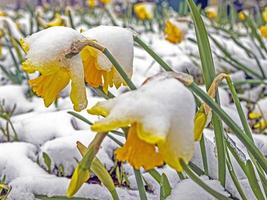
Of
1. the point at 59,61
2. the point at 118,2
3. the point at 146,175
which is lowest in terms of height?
the point at 118,2

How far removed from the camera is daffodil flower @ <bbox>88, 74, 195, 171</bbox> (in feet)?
1.96

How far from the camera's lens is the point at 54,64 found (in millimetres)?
781

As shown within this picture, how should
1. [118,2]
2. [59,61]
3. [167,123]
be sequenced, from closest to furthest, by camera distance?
[167,123] < [59,61] < [118,2]

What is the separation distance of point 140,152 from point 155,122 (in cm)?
5

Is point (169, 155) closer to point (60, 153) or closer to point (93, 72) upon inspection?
point (93, 72)

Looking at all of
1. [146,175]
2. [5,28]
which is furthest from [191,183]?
[5,28]

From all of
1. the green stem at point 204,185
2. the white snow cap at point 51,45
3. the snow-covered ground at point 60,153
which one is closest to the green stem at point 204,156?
the snow-covered ground at point 60,153

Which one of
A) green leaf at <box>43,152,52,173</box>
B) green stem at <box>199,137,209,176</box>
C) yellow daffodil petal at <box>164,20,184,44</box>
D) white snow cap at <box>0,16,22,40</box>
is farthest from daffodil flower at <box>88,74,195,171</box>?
white snow cap at <box>0,16,22,40</box>

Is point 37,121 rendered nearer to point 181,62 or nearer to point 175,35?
point 175,35

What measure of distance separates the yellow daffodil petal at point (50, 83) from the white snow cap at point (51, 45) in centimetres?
3

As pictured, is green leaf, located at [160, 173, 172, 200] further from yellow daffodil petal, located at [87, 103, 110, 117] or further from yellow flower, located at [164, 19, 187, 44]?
yellow flower, located at [164, 19, 187, 44]

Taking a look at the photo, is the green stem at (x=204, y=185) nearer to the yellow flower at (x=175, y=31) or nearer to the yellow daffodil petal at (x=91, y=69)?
the yellow daffodil petal at (x=91, y=69)

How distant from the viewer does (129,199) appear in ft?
3.66

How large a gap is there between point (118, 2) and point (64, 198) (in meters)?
7.16
